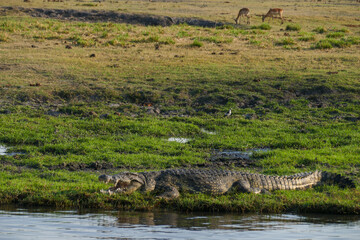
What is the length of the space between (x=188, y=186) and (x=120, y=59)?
40.7 ft

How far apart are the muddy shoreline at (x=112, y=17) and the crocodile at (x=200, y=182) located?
25.2 m

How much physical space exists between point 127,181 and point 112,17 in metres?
26.9

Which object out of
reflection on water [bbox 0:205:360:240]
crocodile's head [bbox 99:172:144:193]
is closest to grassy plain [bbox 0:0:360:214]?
crocodile's head [bbox 99:172:144:193]

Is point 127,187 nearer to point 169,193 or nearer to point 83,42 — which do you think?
point 169,193

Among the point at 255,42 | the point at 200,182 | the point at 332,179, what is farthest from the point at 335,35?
the point at 200,182

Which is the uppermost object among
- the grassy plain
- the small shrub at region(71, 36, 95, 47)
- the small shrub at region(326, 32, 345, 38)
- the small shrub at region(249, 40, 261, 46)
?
the small shrub at region(326, 32, 345, 38)

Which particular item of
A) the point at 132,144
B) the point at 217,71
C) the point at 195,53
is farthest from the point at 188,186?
the point at 195,53

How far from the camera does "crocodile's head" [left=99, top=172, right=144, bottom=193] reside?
7613 millimetres

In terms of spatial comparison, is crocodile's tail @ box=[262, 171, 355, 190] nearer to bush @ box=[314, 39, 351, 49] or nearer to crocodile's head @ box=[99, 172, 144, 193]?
crocodile's head @ box=[99, 172, 144, 193]

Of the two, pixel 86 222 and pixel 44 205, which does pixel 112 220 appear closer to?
pixel 86 222

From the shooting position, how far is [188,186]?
7.96m

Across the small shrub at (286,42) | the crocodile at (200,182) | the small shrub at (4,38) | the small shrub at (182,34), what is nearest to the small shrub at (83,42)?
the small shrub at (4,38)

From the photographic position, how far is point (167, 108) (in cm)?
1472

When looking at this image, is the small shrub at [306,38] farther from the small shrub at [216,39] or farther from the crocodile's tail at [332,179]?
the crocodile's tail at [332,179]
